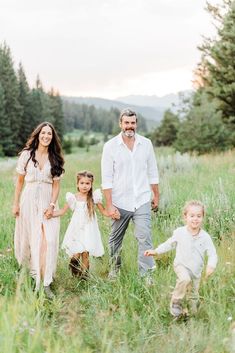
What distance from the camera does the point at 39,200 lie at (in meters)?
7.22

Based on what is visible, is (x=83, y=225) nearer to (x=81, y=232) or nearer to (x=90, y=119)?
(x=81, y=232)

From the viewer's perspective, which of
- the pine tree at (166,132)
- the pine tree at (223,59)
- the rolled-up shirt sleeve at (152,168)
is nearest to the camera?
the rolled-up shirt sleeve at (152,168)

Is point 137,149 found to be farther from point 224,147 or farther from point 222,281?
point 224,147

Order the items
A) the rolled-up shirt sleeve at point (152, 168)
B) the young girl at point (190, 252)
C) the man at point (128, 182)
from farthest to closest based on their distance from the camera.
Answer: the rolled-up shirt sleeve at point (152, 168) < the man at point (128, 182) < the young girl at point (190, 252)

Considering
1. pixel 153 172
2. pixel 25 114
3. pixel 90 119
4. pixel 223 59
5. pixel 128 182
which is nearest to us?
pixel 128 182

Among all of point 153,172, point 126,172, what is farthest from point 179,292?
point 153,172

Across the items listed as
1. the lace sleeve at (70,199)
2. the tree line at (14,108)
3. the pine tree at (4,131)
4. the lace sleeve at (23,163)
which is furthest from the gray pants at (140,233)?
the pine tree at (4,131)

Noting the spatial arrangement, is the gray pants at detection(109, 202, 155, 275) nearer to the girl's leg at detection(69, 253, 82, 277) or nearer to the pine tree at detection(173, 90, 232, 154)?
the girl's leg at detection(69, 253, 82, 277)

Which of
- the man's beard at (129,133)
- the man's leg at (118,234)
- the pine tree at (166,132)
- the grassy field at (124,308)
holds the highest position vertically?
the pine tree at (166,132)

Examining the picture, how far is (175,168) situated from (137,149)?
34.0 ft

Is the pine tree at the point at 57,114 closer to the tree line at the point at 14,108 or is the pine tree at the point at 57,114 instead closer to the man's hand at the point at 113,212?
the tree line at the point at 14,108

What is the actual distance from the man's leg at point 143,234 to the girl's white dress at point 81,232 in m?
0.53

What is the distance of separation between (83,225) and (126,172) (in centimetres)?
84

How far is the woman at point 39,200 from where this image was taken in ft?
23.5
